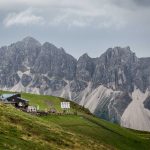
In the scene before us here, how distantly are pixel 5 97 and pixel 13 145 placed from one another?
101 m

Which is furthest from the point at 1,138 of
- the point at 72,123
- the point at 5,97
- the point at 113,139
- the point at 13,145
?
the point at 5,97

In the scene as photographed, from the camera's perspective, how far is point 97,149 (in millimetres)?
72938

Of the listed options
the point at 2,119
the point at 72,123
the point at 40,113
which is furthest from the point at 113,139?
the point at 2,119

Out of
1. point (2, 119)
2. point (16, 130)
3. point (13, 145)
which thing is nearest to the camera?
point (13, 145)

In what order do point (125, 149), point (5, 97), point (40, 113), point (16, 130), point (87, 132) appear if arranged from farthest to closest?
point (5, 97), point (40, 113), point (87, 132), point (125, 149), point (16, 130)

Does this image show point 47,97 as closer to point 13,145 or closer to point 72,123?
point 72,123

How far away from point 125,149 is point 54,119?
95.6 ft

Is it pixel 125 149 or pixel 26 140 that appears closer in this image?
pixel 26 140

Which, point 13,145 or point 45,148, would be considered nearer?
point 13,145

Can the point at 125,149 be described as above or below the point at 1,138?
below

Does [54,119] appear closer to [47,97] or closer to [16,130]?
[16,130]

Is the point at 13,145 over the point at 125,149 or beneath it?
over

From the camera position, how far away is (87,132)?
10062 centimetres

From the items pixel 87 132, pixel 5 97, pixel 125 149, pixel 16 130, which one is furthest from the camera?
pixel 5 97
